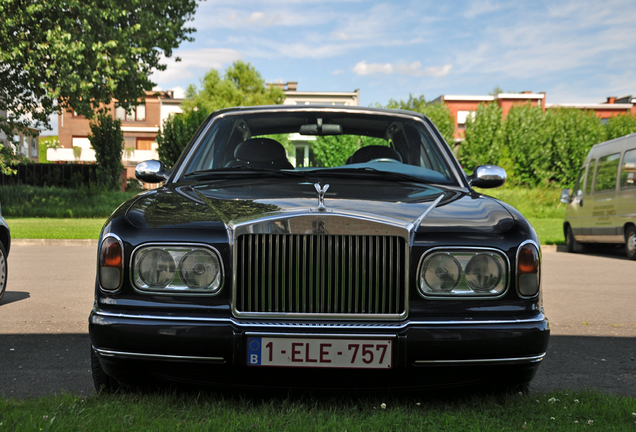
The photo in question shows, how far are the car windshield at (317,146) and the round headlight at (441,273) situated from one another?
116 centimetres

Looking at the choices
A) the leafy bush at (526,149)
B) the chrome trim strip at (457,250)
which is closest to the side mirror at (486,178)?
the chrome trim strip at (457,250)

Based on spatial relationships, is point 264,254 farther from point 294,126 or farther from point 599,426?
point 294,126

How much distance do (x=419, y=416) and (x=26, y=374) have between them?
2.43 meters

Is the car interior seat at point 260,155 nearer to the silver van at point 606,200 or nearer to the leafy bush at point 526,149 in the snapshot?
the silver van at point 606,200

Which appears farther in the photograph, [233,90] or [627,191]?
[233,90]

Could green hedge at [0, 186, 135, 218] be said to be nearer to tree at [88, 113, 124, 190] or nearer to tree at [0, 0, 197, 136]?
tree at [0, 0, 197, 136]

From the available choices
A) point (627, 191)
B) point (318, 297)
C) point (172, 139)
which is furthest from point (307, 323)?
point (172, 139)

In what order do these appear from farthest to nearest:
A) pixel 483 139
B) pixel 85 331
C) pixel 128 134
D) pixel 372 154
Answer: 1. pixel 128 134
2. pixel 483 139
3. pixel 85 331
4. pixel 372 154

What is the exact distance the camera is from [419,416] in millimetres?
2855

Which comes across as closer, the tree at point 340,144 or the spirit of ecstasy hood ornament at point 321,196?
the spirit of ecstasy hood ornament at point 321,196

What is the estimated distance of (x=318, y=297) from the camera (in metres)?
2.63

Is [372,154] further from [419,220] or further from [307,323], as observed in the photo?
[307,323]

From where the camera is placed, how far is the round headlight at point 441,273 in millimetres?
2676

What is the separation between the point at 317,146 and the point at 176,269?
228 centimetres
